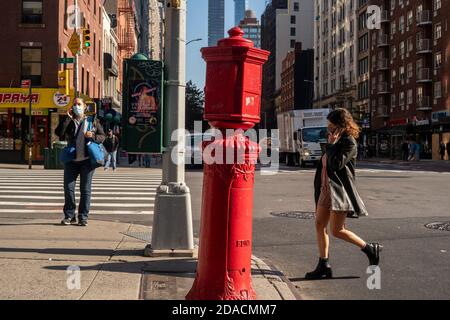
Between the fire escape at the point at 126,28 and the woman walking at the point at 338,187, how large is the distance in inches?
2265

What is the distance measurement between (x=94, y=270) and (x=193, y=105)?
72.6m

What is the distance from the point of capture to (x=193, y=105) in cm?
7825

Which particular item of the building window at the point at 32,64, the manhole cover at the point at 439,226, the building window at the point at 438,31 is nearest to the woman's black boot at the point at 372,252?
the manhole cover at the point at 439,226

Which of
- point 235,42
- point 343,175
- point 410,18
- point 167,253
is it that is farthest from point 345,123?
point 410,18

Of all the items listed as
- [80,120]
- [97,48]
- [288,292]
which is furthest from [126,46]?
[288,292]

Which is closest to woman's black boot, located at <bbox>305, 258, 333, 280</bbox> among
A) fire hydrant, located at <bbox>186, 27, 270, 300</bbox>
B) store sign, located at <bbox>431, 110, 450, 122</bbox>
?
fire hydrant, located at <bbox>186, 27, 270, 300</bbox>

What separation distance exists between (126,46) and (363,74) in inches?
1271

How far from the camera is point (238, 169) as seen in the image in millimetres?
4676

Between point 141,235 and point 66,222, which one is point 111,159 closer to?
point 66,222

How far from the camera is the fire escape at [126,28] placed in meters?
61.8

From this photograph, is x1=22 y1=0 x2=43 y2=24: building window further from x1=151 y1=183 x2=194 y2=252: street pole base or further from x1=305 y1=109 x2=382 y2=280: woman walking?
x1=305 y1=109 x2=382 y2=280: woman walking

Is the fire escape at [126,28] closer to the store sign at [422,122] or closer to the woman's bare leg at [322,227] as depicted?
the store sign at [422,122]

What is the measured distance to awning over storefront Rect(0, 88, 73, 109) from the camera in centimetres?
3344
